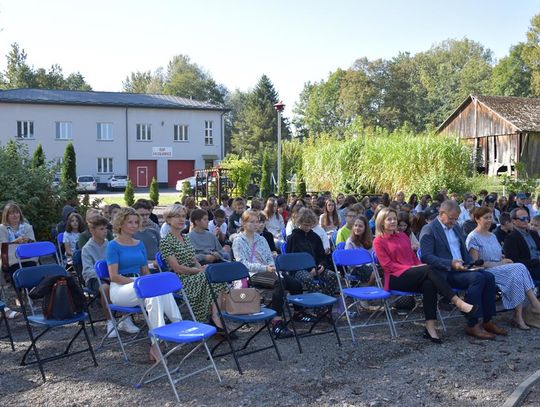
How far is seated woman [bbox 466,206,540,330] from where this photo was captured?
6.70 metres

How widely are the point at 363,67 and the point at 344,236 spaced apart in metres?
59.8

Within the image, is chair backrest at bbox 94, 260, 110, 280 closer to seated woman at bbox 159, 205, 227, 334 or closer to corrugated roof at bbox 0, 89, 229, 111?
seated woman at bbox 159, 205, 227, 334

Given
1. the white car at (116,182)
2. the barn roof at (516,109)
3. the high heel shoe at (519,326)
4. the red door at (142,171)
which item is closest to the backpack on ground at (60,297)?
the high heel shoe at (519,326)

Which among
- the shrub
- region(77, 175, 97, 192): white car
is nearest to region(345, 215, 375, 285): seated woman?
A: the shrub

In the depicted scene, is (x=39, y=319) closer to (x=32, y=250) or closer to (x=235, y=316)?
(x=235, y=316)

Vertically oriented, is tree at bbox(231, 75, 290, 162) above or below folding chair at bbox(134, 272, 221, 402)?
above

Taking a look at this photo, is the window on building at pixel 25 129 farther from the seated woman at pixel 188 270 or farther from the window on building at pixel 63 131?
the seated woman at pixel 188 270

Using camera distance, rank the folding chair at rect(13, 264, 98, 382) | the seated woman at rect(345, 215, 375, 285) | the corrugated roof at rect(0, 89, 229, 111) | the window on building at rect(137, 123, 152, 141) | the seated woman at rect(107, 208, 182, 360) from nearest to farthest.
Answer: the folding chair at rect(13, 264, 98, 382) < the seated woman at rect(107, 208, 182, 360) < the seated woman at rect(345, 215, 375, 285) < the corrugated roof at rect(0, 89, 229, 111) < the window on building at rect(137, 123, 152, 141)

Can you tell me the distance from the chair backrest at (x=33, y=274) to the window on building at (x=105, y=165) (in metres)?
39.8

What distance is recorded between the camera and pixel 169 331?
15.8 feet

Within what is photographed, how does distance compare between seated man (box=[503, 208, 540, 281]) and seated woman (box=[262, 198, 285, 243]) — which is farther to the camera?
seated woman (box=[262, 198, 285, 243])

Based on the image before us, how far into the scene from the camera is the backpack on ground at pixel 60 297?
17.4 ft

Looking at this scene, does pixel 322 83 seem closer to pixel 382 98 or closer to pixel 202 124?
pixel 382 98

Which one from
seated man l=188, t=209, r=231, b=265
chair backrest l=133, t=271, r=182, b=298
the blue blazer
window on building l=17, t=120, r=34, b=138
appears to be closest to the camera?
chair backrest l=133, t=271, r=182, b=298
